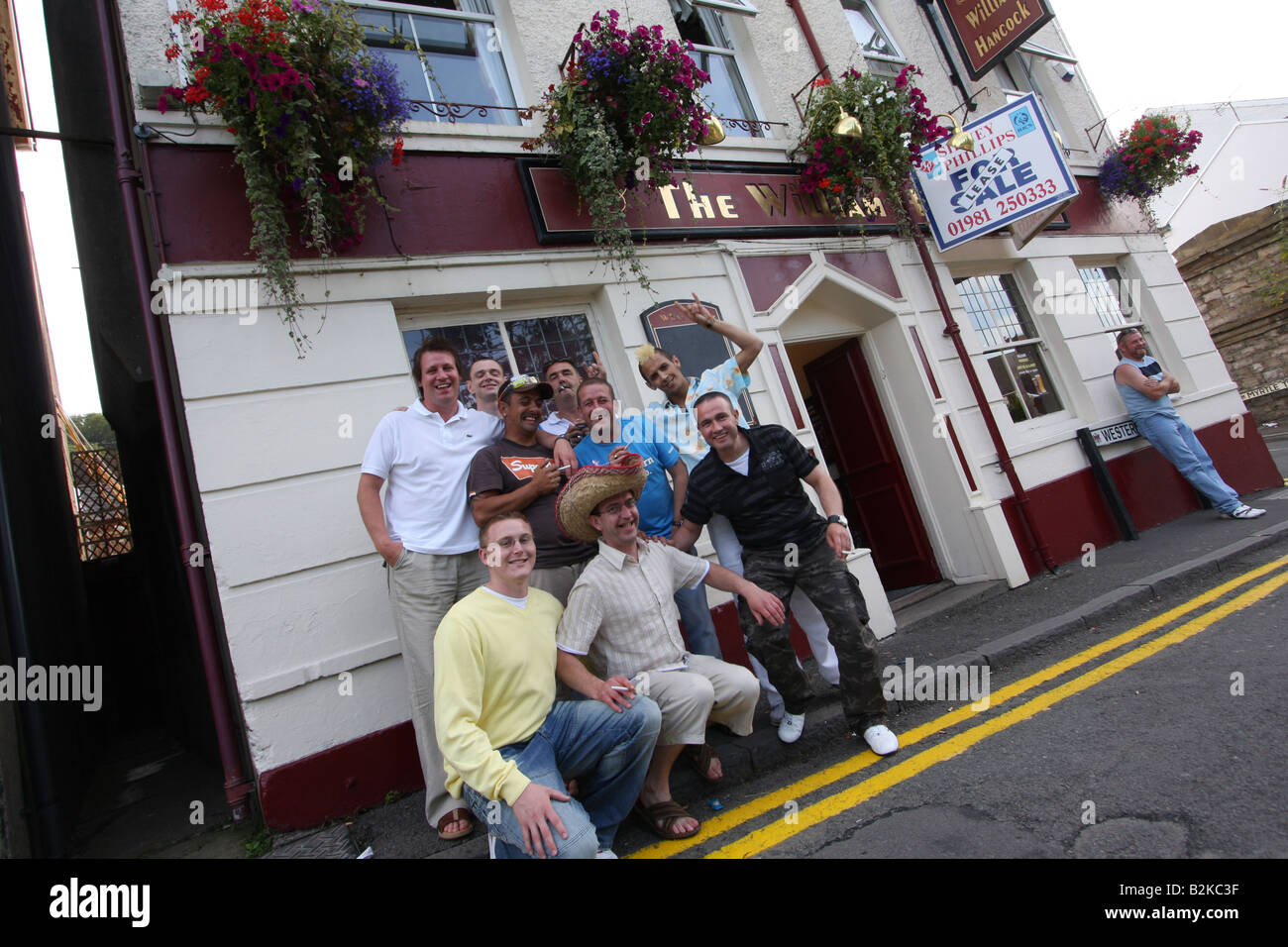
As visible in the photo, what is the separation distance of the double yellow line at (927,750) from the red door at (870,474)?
2590mm

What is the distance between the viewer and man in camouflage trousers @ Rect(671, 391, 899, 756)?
349 centimetres

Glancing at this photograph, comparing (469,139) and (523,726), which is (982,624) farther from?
(469,139)

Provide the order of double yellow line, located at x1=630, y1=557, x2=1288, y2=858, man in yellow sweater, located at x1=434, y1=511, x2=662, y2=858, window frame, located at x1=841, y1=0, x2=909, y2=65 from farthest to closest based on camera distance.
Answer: window frame, located at x1=841, y1=0, x2=909, y2=65
double yellow line, located at x1=630, y1=557, x2=1288, y2=858
man in yellow sweater, located at x1=434, y1=511, x2=662, y2=858

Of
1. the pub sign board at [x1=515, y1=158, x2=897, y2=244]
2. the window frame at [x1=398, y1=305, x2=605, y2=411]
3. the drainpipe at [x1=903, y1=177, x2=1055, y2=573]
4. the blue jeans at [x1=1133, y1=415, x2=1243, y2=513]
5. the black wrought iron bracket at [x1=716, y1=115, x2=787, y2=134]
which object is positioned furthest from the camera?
the blue jeans at [x1=1133, y1=415, x2=1243, y2=513]

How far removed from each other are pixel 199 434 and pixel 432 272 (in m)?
1.86

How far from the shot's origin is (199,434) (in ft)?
12.5

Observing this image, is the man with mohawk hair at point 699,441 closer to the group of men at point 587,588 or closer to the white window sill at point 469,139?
the group of men at point 587,588

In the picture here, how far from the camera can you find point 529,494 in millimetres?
3377

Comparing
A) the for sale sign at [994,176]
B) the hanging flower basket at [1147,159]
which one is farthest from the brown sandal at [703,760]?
the hanging flower basket at [1147,159]

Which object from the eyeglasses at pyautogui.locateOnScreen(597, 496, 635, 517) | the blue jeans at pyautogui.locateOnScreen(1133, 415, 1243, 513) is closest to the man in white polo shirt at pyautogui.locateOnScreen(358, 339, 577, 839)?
the eyeglasses at pyautogui.locateOnScreen(597, 496, 635, 517)

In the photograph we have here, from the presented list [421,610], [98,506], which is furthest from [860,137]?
[98,506]

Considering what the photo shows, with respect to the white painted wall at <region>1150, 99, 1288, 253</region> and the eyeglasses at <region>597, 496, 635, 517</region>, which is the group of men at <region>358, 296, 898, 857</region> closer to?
the eyeglasses at <region>597, 496, 635, 517</region>

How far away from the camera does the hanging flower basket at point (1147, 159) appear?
8750 millimetres

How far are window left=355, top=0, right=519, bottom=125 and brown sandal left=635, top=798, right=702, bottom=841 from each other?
5.07 m
